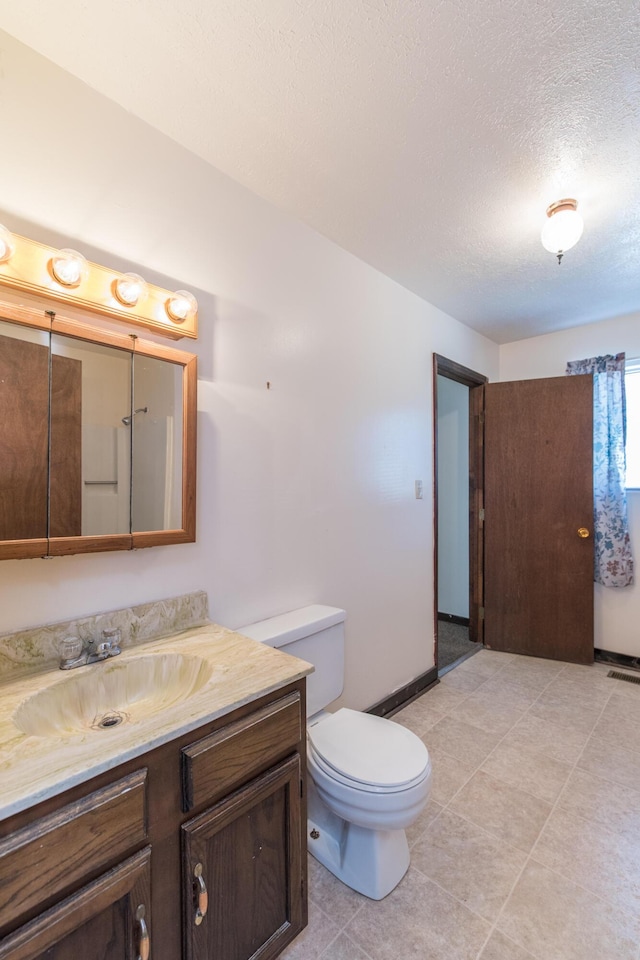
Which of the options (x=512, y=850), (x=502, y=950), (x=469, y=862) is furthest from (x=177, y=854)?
(x=512, y=850)

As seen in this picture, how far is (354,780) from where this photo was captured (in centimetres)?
126

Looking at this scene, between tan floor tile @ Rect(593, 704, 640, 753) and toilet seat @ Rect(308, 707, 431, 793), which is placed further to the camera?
tan floor tile @ Rect(593, 704, 640, 753)

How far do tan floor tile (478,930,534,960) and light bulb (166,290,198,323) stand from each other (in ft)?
6.62

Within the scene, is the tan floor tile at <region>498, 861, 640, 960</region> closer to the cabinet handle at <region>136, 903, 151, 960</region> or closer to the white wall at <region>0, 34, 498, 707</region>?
the white wall at <region>0, 34, 498, 707</region>

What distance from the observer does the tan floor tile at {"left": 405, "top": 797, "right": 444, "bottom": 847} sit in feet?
5.06

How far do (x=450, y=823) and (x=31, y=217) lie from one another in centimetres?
241

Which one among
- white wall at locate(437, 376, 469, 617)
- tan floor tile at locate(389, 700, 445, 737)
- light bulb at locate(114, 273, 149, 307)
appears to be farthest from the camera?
white wall at locate(437, 376, 469, 617)

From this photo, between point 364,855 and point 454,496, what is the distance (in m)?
2.88

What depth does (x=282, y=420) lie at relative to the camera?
1.74 metres

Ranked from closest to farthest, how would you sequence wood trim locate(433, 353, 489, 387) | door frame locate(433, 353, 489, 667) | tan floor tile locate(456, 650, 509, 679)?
1. wood trim locate(433, 353, 489, 387)
2. tan floor tile locate(456, 650, 509, 679)
3. door frame locate(433, 353, 489, 667)

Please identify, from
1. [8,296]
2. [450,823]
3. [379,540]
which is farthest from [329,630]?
[8,296]

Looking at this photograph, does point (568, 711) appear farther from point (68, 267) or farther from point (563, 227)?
point (68, 267)

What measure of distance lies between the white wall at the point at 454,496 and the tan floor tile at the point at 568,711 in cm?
129

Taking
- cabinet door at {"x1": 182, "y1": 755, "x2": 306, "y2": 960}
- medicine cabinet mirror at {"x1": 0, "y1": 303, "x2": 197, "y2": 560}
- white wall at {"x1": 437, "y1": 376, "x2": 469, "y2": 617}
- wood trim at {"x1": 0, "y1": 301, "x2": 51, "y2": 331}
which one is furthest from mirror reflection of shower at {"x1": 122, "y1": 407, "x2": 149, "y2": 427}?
white wall at {"x1": 437, "y1": 376, "x2": 469, "y2": 617}
